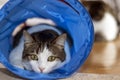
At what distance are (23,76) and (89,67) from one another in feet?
1.55

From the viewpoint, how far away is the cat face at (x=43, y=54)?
1.55 metres

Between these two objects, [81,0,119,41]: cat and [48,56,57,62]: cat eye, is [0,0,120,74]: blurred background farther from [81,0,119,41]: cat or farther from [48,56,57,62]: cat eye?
[48,56,57,62]: cat eye

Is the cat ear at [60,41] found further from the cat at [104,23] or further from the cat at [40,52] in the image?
the cat at [104,23]

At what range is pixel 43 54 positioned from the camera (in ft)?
5.14

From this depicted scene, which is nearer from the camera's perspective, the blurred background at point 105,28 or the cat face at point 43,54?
the cat face at point 43,54

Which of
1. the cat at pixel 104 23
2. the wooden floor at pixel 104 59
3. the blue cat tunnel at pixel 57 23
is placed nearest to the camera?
the blue cat tunnel at pixel 57 23

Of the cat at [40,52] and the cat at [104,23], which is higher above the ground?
the cat at [104,23]

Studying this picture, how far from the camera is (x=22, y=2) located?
5.27 feet

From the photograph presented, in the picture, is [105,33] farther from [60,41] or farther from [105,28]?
[60,41]

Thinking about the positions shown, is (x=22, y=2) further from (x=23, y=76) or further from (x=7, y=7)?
(x=23, y=76)

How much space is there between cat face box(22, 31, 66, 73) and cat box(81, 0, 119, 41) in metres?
0.69

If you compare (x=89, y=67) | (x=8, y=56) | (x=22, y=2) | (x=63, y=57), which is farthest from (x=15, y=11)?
(x=89, y=67)

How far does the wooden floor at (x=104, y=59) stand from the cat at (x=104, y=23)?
0.07 m

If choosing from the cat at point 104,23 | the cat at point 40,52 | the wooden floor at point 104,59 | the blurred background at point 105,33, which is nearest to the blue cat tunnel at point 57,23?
the cat at point 40,52
